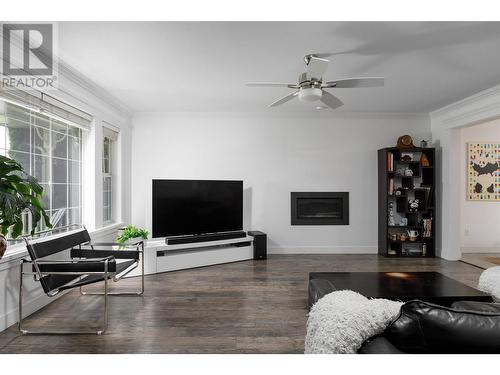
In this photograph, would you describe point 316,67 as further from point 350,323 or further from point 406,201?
point 406,201

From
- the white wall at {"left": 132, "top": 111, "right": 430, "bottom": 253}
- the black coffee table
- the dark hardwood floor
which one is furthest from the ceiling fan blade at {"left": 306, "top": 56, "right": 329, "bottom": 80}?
the white wall at {"left": 132, "top": 111, "right": 430, "bottom": 253}

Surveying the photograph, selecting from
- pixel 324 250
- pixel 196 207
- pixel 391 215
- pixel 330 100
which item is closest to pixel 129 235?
pixel 196 207

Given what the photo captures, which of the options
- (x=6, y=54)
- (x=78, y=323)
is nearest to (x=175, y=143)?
(x=6, y=54)

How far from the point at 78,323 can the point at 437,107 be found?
584 centimetres

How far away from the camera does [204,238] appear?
4875mm

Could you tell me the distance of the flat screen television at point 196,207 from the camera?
183 inches

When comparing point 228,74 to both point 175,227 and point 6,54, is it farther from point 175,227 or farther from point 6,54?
point 175,227

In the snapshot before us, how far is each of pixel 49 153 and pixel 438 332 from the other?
3.94 metres

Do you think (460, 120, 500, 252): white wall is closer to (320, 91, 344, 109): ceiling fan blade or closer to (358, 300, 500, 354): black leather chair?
(320, 91, 344, 109): ceiling fan blade

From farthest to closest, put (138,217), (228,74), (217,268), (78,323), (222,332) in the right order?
(138,217), (217,268), (228,74), (78,323), (222,332)

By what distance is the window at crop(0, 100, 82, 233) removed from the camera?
299cm

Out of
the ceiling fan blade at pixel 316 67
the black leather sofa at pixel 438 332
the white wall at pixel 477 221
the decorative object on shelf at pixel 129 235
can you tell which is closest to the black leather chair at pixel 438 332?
the black leather sofa at pixel 438 332

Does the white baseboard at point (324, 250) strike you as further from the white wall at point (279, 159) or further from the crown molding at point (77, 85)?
the crown molding at point (77, 85)

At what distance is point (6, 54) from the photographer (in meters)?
2.64
